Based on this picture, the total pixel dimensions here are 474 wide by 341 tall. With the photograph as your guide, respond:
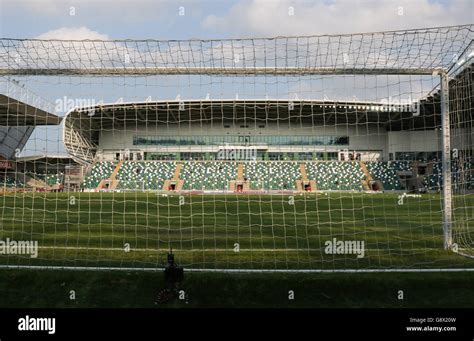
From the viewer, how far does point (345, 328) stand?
214 inches

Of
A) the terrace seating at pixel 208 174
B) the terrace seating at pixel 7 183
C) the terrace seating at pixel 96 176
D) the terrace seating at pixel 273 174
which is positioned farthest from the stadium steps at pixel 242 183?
the terrace seating at pixel 7 183

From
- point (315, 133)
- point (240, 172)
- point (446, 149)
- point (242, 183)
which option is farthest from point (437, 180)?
point (446, 149)

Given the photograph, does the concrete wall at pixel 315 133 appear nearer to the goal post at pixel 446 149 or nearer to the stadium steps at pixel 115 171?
the stadium steps at pixel 115 171

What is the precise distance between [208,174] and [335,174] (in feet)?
46.9

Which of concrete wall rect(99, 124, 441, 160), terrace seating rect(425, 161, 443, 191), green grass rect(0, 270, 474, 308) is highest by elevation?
concrete wall rect(99, 124, 441, 160)

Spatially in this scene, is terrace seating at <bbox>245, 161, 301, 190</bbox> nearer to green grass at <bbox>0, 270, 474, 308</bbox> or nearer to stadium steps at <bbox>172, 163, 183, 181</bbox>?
stadium steps at <bbox>172, 163, 183, 181</bbox>

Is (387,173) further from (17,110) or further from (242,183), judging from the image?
(17,110)

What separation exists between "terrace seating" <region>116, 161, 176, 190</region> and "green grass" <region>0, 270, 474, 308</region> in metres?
41.3

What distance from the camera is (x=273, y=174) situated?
2042 inches

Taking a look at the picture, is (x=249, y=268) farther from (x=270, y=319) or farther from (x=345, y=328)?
(x=345, y=328)

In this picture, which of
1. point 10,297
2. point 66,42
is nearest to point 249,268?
point 10,297

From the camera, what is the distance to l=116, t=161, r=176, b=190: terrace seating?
162ft

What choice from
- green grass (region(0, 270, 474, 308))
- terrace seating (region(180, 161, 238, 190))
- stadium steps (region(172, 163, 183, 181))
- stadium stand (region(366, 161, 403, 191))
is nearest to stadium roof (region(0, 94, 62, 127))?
green grass (region(0, 270, 474, 308))

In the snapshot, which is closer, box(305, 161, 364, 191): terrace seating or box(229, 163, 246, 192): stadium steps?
box(305, 161, 364, 191): terrace seating
